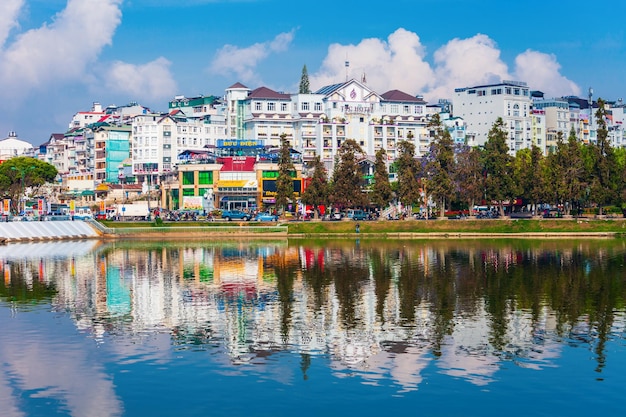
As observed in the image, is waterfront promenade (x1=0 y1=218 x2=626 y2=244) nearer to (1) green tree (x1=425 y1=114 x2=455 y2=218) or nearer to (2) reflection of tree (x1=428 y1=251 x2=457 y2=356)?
(1) green tree (x1=425 y1=114 x2=455 y2=218)

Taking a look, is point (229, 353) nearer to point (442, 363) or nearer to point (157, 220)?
point (442, 363)

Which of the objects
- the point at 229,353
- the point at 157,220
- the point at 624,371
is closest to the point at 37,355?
the point at 229,353

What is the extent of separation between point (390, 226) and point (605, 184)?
38320mm

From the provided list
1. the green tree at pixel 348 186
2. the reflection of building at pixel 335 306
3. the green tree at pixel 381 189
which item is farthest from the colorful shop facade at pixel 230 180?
the reflection of building at pixel 335 306

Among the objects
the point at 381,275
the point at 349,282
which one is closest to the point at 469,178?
the point at 381,275

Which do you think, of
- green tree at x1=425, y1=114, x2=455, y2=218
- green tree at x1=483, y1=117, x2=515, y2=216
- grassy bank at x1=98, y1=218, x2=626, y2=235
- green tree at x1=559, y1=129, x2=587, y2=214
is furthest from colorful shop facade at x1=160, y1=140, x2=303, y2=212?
green tree at x1=559, y1=129, x2=587, y2=214

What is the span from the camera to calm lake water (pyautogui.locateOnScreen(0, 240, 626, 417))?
33.2m

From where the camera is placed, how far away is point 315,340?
4366 centimetres

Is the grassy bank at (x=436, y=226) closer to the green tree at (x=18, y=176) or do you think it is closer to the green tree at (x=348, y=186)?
the green tree at (x=348, y=186)

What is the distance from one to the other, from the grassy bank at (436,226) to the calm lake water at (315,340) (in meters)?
46.7

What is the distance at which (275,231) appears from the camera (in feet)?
430

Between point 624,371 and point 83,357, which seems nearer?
point 624,371

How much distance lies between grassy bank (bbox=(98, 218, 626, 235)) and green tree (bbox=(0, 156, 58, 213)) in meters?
56.7

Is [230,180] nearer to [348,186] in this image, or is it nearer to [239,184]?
[239,184]
